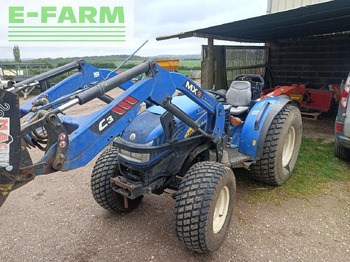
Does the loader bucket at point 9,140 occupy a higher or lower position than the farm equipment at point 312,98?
higher

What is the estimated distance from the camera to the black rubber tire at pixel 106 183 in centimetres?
299

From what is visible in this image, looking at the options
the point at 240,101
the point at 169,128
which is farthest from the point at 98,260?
the point at 240,101

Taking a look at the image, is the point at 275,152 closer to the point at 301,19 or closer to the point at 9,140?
the point at 9,140

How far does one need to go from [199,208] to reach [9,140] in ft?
4.88

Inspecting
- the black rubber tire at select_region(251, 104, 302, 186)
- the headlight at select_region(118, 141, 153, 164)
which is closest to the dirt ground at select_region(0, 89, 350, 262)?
the black rubber tire at select_region(251, 104, 302, 186)

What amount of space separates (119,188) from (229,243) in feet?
3.97

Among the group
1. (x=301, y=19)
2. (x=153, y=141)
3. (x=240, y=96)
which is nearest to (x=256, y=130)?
(x=240, y=96)

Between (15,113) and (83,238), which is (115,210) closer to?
(83,238)

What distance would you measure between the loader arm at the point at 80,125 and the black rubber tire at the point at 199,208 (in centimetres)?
63

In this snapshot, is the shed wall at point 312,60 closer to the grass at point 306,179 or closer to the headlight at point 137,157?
the grass at point 306,179

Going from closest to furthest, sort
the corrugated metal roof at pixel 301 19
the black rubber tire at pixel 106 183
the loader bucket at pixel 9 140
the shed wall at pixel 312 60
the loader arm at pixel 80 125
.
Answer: the loader bucket at pixel 9 140
the loader arm at pixel 80 125
the black rubber tire at pixel 106 183
the corrugated metal roof at pixel 301 19
the shed wall at pixel 312 60

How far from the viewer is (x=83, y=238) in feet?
9.50

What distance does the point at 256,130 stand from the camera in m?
3.40

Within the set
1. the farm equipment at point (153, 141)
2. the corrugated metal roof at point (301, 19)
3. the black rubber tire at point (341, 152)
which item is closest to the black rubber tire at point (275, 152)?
the farm equipment at point (153, 141)
